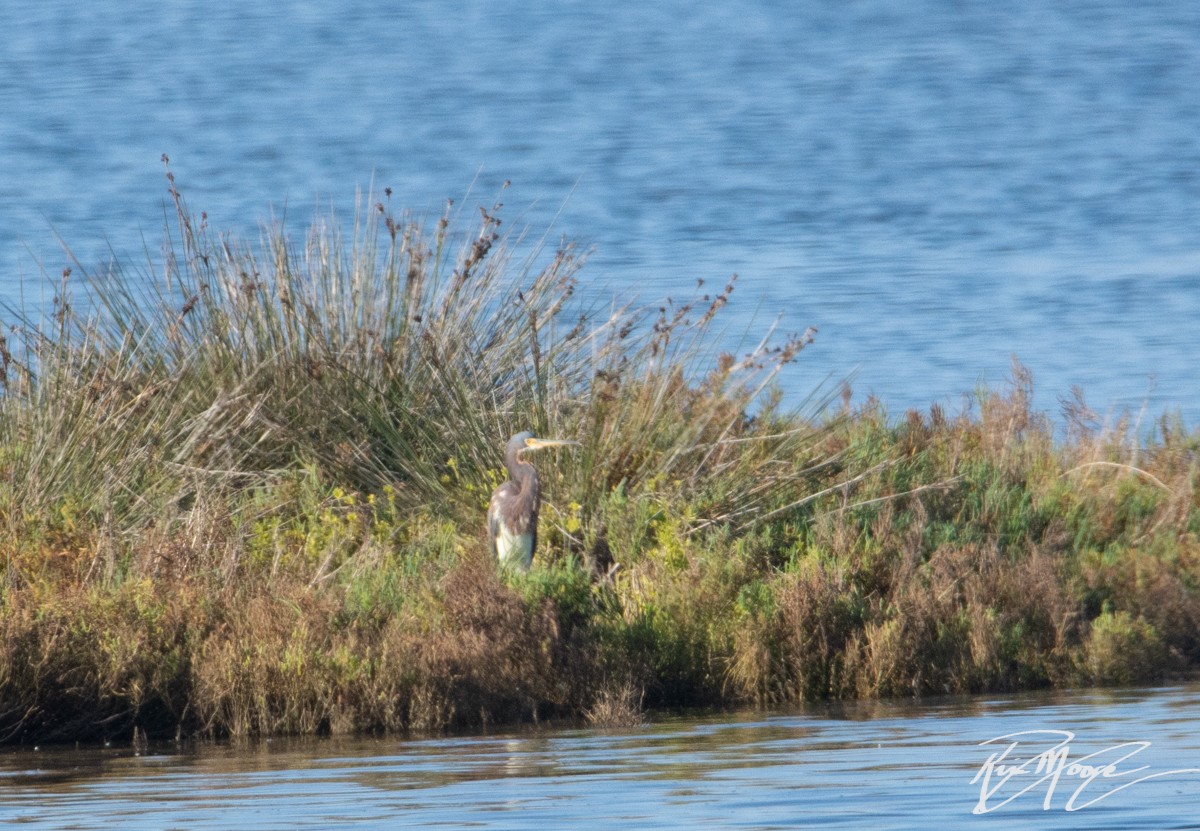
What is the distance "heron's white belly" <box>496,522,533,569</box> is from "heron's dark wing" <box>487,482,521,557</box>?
26 mm

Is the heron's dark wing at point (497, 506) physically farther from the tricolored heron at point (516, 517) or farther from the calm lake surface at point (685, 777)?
the calm lake surface at point (685, 777)

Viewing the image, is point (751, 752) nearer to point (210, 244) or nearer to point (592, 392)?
point (592, 392)

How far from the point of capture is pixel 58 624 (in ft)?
31.3

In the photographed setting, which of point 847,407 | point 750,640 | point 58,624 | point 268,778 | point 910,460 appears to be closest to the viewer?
point 268,778

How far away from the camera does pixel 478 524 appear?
11.8 metres

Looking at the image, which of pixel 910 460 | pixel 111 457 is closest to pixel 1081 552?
pixel 910 460

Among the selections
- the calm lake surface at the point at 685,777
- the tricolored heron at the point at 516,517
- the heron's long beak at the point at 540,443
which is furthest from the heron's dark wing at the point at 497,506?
the calm lake surface at the point at 685,777

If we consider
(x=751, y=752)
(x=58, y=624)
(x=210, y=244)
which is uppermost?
(x=210, y=244)

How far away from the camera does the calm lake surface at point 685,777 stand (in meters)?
6.74

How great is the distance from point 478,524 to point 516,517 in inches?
39.1

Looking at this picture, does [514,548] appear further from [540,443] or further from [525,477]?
[540,443]

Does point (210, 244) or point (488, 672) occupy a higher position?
point (210, 244)

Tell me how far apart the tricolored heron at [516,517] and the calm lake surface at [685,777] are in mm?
1514

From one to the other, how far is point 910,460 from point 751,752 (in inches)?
198
